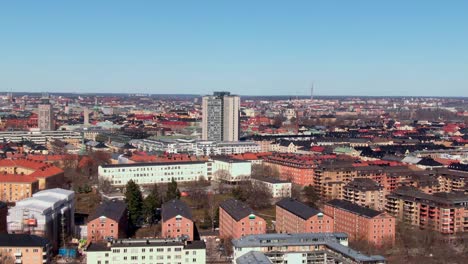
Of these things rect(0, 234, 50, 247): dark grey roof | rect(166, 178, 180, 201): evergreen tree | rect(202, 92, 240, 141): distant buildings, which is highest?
rect(202, 92, 240, 141): distant buildings

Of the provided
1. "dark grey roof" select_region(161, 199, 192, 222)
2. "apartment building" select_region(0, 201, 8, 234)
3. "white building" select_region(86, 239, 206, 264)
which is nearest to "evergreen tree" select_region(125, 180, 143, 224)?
"dark grey roof" select_region(161, 199, 192, 222)

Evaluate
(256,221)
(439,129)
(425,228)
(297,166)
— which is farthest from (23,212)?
(439,129)

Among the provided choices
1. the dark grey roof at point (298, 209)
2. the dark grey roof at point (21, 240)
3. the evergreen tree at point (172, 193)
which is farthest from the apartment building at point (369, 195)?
the dark grey roof at point (21, 240)

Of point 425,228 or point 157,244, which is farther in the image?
point 425,228

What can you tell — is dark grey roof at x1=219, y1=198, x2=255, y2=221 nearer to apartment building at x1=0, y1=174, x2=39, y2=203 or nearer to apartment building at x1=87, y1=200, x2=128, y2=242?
apartment building at x1=87, y1=200, x2=128, y2=242

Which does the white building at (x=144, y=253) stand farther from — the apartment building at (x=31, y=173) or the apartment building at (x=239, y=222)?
the apartment building at (x=31, y=173)

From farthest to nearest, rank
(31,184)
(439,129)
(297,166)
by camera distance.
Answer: (439,129) → (297,166) → (31,184)

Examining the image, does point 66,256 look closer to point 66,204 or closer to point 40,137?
point 66,204
